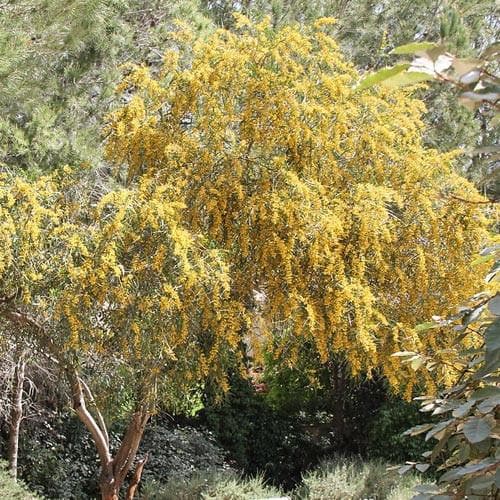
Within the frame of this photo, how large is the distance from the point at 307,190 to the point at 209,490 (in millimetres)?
2763

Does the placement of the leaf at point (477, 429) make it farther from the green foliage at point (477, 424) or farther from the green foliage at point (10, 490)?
the green foliage at point (10, 490)

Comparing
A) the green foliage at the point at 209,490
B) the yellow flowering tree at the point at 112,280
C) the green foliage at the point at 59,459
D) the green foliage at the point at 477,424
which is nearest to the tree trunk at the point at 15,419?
the green foliage at the point at 59,459

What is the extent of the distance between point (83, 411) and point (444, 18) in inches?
286

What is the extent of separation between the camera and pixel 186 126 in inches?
271

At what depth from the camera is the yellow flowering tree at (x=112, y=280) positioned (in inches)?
216

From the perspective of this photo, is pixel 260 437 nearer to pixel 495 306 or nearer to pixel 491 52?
pixel 495 306

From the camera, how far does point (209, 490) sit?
23.6 feet

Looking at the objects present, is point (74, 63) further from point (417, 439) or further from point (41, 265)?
point (417, 439)

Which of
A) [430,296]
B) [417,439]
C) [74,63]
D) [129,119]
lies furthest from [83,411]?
[417,439]

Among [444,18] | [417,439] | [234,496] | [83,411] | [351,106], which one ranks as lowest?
[417,439]

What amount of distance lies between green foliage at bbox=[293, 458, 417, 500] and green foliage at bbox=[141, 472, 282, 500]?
347mm

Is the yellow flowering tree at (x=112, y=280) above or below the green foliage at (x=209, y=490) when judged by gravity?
above

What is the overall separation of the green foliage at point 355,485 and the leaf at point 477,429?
5761 mm

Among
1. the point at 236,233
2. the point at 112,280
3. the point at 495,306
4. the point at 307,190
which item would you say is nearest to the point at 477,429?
the point at 495,306
